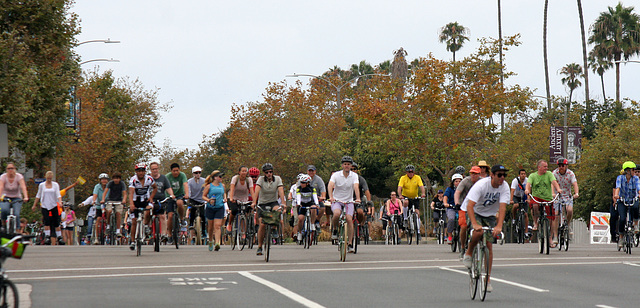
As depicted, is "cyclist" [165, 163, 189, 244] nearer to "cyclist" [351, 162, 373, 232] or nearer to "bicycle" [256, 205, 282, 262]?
"cyclist" [351, 162, 373, 232]

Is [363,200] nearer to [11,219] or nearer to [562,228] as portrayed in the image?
[562,228]

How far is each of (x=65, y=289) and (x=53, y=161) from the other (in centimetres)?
3116

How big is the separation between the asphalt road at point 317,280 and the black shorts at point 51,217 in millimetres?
6110

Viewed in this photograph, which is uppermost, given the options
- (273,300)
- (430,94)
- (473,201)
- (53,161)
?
(430,94)

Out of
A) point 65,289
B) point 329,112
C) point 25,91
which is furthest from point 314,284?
point 329,112

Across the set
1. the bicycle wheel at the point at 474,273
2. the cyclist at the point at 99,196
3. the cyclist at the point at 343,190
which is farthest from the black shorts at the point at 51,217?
the bicycle wheel at the point at 474,273

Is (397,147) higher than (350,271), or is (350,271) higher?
(397,147)

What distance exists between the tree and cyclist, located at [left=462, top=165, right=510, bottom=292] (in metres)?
21.5

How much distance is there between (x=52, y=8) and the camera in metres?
35.2

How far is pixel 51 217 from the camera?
87.2 feet

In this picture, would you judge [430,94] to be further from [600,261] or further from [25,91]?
[600,261]

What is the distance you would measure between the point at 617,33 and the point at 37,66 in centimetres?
5549

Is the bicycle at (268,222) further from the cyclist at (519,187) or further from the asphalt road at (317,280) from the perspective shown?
the cyclist at (519,187)

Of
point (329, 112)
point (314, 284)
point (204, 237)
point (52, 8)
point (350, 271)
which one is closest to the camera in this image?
point (314, 284)
